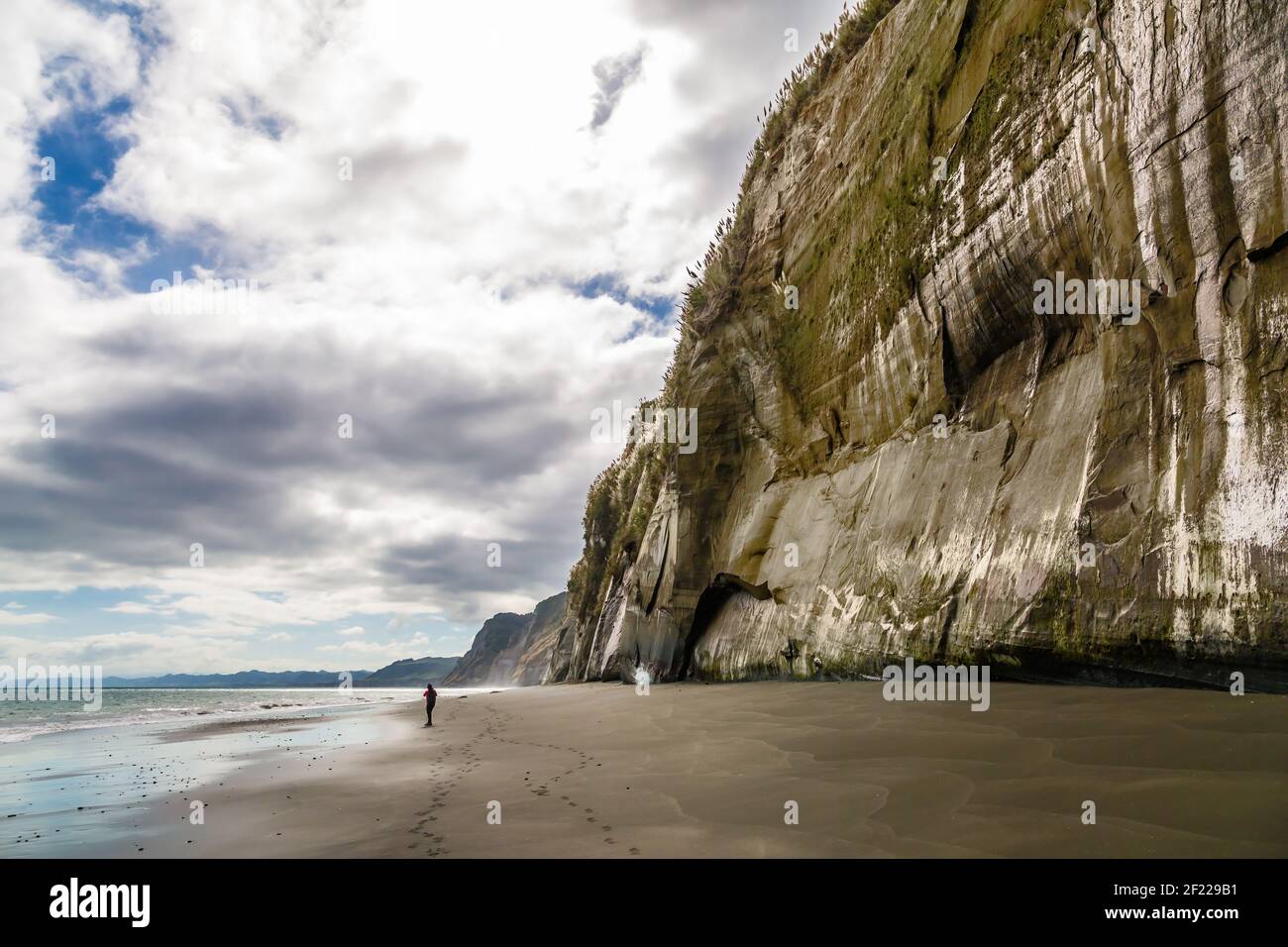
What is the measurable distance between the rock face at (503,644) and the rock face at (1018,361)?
88.2 metres

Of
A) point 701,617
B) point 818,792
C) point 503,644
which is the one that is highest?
point 818,792

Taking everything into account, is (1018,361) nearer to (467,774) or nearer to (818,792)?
(818,792)

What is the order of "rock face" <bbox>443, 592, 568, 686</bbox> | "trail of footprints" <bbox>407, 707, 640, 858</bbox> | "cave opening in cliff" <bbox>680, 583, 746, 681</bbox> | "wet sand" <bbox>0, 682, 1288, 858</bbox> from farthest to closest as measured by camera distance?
1. "rock face" <bbox>443, 592, 568, 686</bbox>
2. "cave opening in cliff" <bbox>680, 583, 746, 681</bbox>
3. "trail of footprints" <bbox>407, 707, 640, 858</bbox>
4. "wet sand" <bbox>0, 682, 1288, 858</bbox>

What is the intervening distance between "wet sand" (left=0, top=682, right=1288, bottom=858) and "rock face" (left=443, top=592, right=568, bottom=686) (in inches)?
3754

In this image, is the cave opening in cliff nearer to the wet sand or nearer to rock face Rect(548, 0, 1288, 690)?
rock face Rect(548, 0, 1288, 690)

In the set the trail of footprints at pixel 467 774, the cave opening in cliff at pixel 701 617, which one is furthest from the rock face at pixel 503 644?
the trail of footprints at pixel 467 774

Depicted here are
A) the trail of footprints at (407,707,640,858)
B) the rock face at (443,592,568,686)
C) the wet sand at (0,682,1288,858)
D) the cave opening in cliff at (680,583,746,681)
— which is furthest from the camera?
the rock face at (443,592,568,686)

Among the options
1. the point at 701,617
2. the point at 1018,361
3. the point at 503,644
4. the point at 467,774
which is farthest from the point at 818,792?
the point at 503,644

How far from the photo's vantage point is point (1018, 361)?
1092 cm

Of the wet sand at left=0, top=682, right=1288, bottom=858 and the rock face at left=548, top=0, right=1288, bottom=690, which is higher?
the rock face at left=548, top=0, right=1288, bottom=690

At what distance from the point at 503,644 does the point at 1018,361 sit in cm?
13721

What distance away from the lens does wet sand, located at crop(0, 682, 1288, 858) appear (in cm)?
400

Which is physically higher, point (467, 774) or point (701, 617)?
point (701, 617)

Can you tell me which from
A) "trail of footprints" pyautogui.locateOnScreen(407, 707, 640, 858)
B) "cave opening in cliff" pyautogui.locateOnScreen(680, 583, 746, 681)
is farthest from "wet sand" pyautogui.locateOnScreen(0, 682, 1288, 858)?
"cave opening in cliff" pyautogui.locateOnScreen(680, 583, 746, 681)
